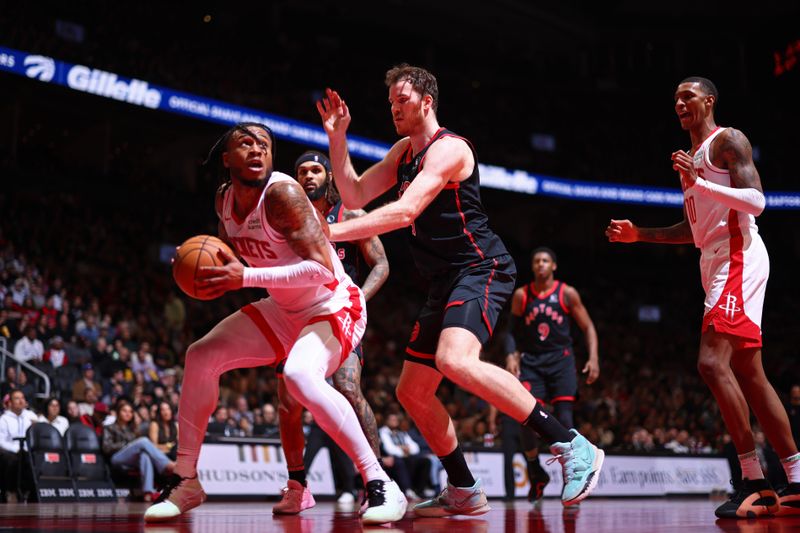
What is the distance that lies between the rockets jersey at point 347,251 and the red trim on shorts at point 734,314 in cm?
242

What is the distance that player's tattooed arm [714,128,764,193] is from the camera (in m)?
4.95

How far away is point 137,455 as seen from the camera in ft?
33.2

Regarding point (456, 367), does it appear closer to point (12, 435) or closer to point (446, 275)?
point (446, 275)

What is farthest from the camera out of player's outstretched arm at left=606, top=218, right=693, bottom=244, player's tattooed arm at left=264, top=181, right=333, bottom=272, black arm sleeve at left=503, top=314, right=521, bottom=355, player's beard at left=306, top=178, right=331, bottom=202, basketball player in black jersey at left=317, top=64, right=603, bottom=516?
black arm sleeve at left=503, top=314, right=521, bottom=355

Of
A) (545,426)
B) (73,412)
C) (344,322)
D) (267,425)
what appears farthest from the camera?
(267,425)

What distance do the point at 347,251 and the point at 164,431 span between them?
5.37 meters

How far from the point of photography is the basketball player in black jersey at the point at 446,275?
4426 millimetres

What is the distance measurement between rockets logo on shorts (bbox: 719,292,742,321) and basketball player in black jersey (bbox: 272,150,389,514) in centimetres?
207

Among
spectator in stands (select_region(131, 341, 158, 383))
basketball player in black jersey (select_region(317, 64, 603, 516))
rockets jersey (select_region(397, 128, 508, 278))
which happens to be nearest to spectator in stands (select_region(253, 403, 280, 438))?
spectator in stands (select_region(131, 341, 158, 383))

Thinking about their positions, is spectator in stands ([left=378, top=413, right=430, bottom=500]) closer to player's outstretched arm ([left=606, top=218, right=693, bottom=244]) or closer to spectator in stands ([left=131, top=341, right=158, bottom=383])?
spectator in stands ([left=131, top=341, right=158, bottom=383])

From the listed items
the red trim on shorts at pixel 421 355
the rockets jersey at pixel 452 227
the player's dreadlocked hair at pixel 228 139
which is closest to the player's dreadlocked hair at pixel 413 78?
the rockets jersey at pixel 452 227

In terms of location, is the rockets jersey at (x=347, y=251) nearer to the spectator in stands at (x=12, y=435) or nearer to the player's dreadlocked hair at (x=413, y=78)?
the player's dreadlocked hair at (x=413, y=78)

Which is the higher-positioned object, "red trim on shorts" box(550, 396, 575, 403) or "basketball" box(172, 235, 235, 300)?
"basketball" box(172, 235, 235, 300)

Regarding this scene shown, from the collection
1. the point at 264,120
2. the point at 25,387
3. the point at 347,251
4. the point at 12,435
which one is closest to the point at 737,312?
the point at 347,251
